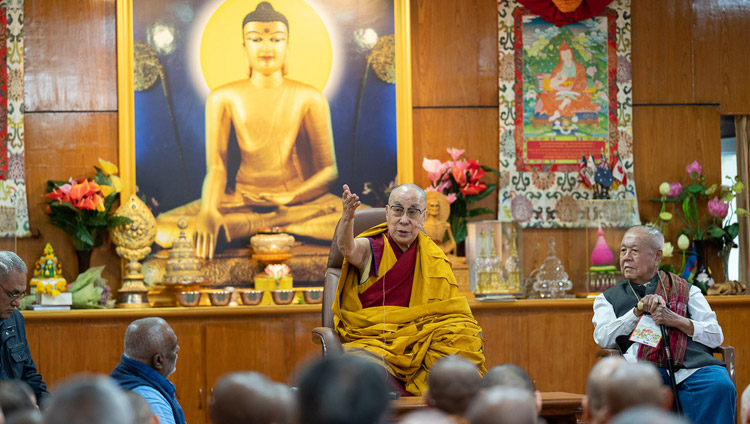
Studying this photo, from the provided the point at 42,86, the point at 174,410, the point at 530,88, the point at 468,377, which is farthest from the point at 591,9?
the point at 468,377

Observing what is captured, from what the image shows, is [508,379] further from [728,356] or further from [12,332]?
[728,356]

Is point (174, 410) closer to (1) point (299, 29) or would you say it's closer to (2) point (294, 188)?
(2) point (294, 188)

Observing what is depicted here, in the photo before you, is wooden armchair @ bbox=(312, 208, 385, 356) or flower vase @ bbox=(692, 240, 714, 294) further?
flower vase @ bbox=(692, 240, 714, 294)

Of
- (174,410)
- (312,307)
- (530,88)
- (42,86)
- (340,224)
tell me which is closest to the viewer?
(174,410)

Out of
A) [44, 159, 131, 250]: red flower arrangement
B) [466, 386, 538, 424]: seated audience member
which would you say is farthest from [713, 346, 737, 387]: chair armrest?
[44, 159, 131, 250]: red flower arrangement

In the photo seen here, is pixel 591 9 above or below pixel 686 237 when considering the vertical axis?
above

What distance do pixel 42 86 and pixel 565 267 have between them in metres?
3.67

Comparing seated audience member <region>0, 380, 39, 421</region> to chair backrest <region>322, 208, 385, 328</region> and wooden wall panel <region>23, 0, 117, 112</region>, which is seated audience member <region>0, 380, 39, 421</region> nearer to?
chair backrest <region>322, 208, 385, 328</region>

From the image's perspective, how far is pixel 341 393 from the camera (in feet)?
5.00

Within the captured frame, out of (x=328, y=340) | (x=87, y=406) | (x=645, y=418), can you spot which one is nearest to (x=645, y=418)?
(x=645, y=418)

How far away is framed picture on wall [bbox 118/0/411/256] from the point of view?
18.7ft

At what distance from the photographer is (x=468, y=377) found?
1.99 metres

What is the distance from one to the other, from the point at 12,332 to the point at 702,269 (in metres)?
4.36

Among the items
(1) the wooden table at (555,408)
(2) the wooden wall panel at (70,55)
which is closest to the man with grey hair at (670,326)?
(1) the wooden table at (555,408)
